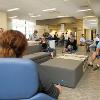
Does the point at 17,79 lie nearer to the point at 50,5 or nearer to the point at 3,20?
the point at 50,5

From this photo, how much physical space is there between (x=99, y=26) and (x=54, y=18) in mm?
4996

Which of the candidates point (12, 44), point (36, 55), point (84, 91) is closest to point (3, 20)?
point (36, 55)

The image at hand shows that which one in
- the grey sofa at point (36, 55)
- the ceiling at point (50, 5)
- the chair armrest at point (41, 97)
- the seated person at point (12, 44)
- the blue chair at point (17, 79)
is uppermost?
the ceiling at point (50, 5)

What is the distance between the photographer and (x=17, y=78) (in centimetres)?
137

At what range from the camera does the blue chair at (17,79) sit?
135cm

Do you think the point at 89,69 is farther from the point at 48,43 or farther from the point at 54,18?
the point at 54,18

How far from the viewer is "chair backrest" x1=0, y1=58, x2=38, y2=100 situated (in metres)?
1.35

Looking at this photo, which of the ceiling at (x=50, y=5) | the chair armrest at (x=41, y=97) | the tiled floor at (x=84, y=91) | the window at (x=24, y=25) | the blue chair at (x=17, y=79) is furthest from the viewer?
the window at (x=24, y=25)

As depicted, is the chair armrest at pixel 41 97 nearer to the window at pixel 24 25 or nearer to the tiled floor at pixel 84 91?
the tiled floor at pixel 84 91

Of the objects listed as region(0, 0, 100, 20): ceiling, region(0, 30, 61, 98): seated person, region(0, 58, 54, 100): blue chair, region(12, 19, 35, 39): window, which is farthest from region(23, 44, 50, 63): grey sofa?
region(12, 19, 35, 39): window

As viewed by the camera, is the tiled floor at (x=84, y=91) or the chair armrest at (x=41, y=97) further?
the tiled floor at (x=84, y=91)

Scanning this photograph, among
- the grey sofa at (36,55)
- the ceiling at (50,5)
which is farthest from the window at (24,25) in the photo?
the grey sofa at (36,55)

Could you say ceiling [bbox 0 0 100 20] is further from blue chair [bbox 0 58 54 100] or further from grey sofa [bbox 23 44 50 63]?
blue chair [bbox 0 58 54 100]

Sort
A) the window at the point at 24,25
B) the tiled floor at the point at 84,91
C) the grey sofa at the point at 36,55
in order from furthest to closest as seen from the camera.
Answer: the window at the point at 24,25, the grey sofa at the point at 36,55, the tiled floor at the point at 84,91
